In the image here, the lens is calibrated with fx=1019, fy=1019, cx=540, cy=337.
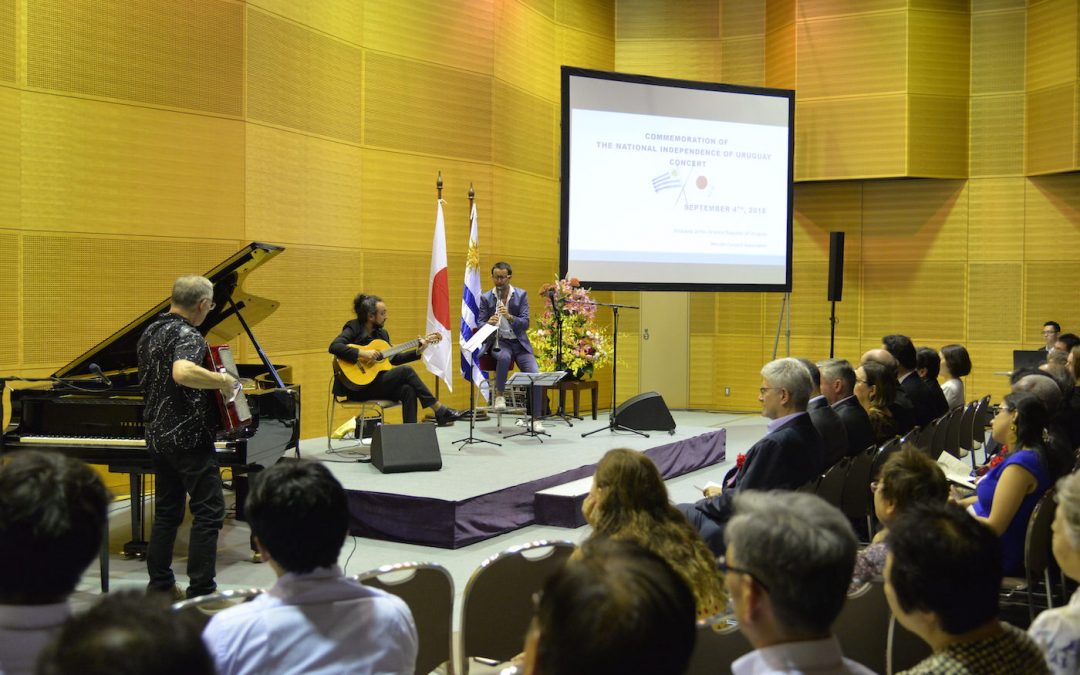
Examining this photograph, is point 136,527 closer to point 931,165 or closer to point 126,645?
point 126,645

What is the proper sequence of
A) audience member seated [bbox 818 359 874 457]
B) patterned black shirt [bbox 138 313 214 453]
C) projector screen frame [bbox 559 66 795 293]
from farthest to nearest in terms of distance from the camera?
projector screen frame [bbox 559 66 795 293], audience member seated [bbox 818 359 874 457], patterned black shirt [bbox 138 313 214 453]

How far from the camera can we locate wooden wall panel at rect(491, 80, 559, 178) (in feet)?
33.4

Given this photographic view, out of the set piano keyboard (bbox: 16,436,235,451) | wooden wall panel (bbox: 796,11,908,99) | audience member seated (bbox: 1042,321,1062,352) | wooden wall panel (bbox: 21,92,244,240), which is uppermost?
wooden wall panel (bbox: 796,11,908,99)

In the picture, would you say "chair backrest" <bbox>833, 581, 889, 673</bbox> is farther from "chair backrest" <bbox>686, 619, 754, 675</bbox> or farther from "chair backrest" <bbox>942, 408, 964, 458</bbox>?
"chair backrest" <bbox>942, 408, 964, 458</bbox>

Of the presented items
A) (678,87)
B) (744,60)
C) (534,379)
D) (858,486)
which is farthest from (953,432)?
(744,60)

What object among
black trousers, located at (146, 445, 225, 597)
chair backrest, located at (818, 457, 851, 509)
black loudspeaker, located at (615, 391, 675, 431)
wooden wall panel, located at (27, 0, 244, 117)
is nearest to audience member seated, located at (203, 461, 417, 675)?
black trousers, located at (146, 445, 225, 597)

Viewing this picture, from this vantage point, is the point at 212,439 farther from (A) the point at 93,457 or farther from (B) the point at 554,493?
(B) the point at 554,493

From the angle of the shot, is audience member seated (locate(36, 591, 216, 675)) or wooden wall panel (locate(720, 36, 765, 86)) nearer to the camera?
audience member seated (locate(36, 591, 216, 675))

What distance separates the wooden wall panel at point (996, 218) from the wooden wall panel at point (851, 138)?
3.36 ft

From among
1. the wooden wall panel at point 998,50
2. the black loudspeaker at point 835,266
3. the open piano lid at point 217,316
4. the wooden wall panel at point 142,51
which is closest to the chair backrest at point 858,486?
the open piano lid at point 217,316

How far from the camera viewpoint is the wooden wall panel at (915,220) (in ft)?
38.1

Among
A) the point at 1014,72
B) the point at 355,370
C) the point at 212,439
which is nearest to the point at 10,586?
the point at 212,439

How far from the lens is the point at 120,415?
4949mm

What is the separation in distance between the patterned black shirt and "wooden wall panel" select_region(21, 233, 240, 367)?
8.67 ft
